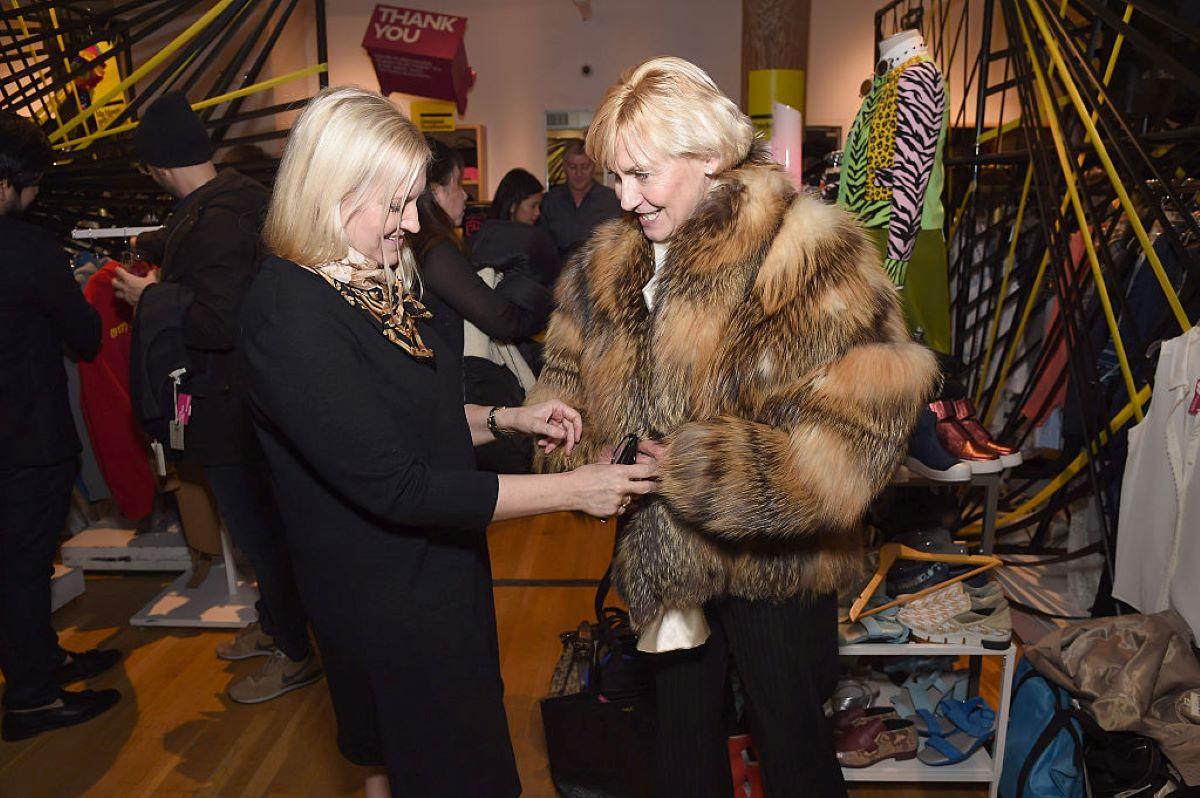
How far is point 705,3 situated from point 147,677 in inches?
286

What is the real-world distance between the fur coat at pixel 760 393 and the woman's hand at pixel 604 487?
7cm

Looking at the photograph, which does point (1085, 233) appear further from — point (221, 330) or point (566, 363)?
point (221, 330)

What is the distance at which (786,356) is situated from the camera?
1.47 metres

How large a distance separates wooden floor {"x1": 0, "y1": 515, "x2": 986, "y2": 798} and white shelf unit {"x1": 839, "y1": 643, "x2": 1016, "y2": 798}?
0.11 metres

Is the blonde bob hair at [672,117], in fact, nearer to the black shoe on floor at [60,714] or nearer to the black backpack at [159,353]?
the black backpack at [159,353]

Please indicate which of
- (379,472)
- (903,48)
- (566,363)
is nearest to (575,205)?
(903,48)

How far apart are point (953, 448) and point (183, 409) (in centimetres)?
226

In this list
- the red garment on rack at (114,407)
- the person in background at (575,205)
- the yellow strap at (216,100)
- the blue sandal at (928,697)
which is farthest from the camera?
the person in background at (575,205)

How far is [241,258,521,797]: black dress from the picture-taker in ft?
4.18

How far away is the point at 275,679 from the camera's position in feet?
9.32

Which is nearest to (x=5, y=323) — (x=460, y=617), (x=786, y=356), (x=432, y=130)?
(x=460, y=617)

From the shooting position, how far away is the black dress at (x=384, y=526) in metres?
1.28

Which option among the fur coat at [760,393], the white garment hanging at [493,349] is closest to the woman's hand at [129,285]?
the white garment hanging at [493,349]

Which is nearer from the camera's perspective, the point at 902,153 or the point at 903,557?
the point at 903,557
